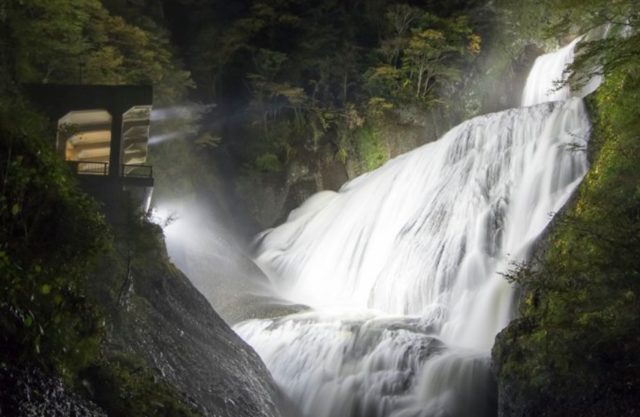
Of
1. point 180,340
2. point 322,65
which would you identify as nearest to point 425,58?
point 322,65

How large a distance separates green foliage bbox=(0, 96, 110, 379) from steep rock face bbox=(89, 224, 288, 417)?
6.20 ft

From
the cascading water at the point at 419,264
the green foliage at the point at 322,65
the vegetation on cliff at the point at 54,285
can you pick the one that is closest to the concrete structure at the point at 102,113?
the vegetation on cliff at the point at 54,285

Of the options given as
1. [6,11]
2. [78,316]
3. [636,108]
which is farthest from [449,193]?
[78,316]

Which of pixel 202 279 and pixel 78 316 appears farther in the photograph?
pixel 202 279

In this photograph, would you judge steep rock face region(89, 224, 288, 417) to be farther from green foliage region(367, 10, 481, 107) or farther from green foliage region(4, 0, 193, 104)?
green foliage region(367, 10, 481, 107)

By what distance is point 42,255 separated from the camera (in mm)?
7895

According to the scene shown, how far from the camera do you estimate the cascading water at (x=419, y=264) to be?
14344 mm

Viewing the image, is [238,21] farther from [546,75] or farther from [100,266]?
[100,266]

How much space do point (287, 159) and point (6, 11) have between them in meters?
16.7

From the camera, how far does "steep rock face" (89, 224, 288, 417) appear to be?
10.6 m

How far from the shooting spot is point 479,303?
16.3m

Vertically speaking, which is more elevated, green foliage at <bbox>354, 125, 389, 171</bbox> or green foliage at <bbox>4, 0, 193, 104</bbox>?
green foliage at <bbox>4, 0, 193, 104</bbox>

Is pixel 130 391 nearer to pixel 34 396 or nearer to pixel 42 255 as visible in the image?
pixel 42 255

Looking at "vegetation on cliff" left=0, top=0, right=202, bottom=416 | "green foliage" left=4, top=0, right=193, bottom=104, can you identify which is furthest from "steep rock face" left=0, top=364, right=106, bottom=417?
"green foliage" left=4, top=0, right=193, bottom=104
